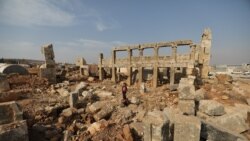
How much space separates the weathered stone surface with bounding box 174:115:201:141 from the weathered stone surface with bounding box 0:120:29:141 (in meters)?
3.97

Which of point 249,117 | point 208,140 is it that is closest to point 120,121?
point 208,140

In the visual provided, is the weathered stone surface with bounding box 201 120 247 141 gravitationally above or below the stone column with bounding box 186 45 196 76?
below

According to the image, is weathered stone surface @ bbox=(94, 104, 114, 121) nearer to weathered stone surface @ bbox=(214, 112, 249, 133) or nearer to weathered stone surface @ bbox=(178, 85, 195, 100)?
weathered stone surface @ bbox=(178, 85, 195, 100)

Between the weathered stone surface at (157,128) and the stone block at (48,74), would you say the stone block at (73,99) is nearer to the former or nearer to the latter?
the weathered stone surface at (157,128)

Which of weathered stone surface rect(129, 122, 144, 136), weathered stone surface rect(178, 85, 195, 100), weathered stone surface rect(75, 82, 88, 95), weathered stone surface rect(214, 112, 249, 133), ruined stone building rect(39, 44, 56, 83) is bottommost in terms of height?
weathered stone surface rect(129, 122, 144, 136)

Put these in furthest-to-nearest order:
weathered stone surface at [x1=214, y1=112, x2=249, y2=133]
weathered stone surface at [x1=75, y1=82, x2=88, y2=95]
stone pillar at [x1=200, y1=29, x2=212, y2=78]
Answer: stone pillar at [x1=200, y1=29, x2=212, y2=78]
weathered stone surface at [x1=75, y1=82, x2=88, y2=95]
weathered stone surface at [x1=214, y1=112, x2=249, y2=133]

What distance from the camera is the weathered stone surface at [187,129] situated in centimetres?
335

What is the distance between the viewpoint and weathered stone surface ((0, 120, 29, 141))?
349 centimetres

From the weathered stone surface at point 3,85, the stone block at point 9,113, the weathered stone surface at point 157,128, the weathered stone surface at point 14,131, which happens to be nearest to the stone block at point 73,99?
the stone block at point 9,113

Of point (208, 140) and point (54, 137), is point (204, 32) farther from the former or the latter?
point (54, 137)

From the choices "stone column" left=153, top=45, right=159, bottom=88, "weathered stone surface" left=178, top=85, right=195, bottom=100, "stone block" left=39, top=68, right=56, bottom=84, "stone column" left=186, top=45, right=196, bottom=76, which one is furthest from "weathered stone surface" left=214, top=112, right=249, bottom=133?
"stone block" left=39, top=68, right=56, bottom=84

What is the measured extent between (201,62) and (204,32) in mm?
2447

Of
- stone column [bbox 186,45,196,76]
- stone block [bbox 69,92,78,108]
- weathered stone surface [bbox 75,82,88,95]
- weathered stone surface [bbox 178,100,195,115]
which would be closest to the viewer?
weathered stone surface [bbox 178,100,195,115]

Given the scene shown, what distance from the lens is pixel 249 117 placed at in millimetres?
5336
